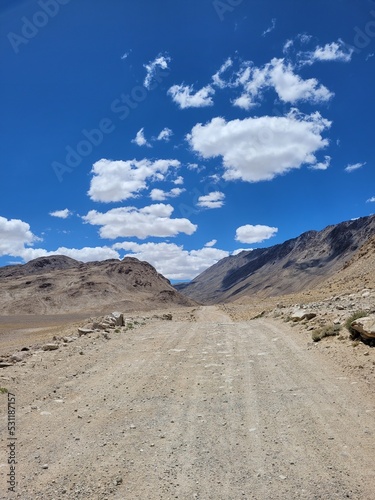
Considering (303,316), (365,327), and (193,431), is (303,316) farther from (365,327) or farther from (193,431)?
(193,431)

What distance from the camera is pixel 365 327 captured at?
1195cm

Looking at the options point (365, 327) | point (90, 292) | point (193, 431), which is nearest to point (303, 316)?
point (365, 327)

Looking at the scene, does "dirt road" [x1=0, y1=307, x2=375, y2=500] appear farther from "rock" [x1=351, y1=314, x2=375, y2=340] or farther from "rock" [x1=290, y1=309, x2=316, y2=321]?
"rock" [x1=290, y1=309, x2=316, y2=321]

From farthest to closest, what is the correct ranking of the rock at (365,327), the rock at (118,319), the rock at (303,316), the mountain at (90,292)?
1. the mountain at (90,292)
2. the rock at (118,319)
3. the rock at (303,316)
4. the rock at (365,327)

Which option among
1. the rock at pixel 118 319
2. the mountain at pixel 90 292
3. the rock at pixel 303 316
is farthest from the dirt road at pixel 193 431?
the mountain at pixel 90 292

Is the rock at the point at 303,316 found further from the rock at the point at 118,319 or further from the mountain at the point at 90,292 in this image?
the mountain at the point at 90,292

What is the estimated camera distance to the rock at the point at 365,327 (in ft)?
38.0

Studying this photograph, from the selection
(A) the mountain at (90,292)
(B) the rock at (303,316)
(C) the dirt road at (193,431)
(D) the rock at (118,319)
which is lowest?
(C) the dirt road at (193,431)

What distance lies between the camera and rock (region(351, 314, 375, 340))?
11.6 metres

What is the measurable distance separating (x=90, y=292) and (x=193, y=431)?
117 metres

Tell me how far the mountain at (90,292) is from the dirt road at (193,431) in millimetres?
86372

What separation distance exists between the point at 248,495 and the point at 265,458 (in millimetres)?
936

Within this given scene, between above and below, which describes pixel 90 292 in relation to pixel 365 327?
above

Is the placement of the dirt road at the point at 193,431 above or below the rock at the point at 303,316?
below
